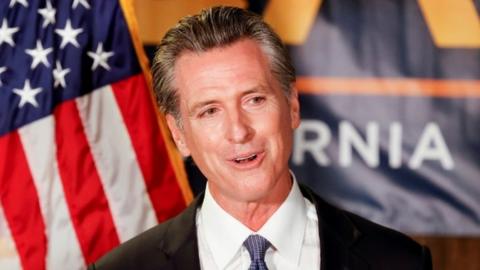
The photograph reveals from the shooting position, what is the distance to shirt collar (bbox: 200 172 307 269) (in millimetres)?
2088

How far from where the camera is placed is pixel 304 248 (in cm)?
214

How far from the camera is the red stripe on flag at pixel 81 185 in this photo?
2982mm

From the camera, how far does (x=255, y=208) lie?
2.10 m

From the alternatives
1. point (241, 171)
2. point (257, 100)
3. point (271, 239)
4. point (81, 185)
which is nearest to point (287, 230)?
point (271, 239)

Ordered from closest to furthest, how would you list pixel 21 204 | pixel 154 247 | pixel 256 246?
1. pixel 256 246
2. pixel 154 247
3. pixel 21 204

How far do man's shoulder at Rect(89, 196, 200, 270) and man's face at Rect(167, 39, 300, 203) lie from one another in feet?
0.43

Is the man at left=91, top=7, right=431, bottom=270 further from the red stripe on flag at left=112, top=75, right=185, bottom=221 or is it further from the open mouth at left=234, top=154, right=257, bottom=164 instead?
the red stripe on flag at left=112, top=75, right=185, bottom=221

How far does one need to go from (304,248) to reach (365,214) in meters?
1.34

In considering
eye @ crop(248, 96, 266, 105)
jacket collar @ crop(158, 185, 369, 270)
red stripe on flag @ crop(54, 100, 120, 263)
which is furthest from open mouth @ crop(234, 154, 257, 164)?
red stripe on flag @ crop(54, 100, 120, 263)

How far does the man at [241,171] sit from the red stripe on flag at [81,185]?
31.4 inches

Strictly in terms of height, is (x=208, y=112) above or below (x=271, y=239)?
above

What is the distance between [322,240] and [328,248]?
0.9 inches

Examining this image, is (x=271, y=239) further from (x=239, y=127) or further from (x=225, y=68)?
(x=225, y=68)

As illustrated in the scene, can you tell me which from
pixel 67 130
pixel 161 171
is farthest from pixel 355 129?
pixel 67 130
